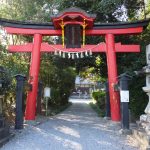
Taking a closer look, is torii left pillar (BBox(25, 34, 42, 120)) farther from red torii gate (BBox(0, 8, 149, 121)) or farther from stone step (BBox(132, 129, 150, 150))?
stone step (BBox(132, 129, 150, 150))

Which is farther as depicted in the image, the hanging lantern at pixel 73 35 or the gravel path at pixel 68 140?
the hanging lantern at pixel 73 35

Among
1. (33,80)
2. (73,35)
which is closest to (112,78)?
(73,35)

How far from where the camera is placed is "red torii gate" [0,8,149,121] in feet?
46.9

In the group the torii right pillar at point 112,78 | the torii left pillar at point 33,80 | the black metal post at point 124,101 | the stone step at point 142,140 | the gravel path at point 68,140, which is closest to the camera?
the stone step at point 142,140

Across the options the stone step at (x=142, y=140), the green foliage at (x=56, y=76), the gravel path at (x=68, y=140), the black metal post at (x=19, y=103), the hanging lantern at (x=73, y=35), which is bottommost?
the gravel path at (x=68, y=140)

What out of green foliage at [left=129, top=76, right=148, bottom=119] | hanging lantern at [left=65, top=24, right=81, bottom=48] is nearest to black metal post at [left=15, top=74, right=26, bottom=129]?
hanging lantern at [left=65, top=24, right=81, bottom=48]

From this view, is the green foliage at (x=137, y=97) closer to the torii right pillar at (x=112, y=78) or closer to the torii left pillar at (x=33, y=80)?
the torii right pillar at (x=112, y=78)

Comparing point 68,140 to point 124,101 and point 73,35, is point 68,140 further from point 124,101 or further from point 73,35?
point 73,35

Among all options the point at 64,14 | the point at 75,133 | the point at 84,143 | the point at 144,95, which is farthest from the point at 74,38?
the point at 84,143

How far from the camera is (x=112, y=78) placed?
14.5 m

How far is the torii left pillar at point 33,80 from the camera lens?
1416 cm

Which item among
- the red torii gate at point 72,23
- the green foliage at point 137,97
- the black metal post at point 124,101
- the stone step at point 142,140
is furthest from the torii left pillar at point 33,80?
the stone step at point 142,140

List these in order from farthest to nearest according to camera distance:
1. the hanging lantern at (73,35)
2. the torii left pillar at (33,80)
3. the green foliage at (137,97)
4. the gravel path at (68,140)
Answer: the hanging lantern at (73,35) → the green foliage at (137,97) → the torii left pillar at (33,80) → the gravel path at (68,140)

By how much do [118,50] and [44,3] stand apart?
26.3ft
